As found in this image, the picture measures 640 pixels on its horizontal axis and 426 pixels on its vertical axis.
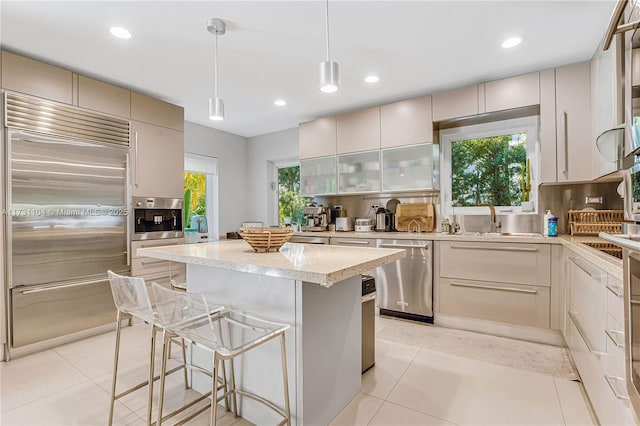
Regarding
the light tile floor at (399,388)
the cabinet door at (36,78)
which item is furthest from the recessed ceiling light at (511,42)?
the cabinet door at (36,78)

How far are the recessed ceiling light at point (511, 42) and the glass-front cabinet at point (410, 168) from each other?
1.12m

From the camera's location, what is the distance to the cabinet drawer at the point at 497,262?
267 cm

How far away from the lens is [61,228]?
8.78ft

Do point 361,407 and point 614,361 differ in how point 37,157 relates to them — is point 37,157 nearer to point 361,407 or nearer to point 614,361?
point 361,407

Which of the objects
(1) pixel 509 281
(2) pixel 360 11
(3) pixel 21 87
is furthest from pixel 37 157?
(1) pixel 509 281

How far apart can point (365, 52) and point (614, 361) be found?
2463 millimetres

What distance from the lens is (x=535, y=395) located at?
1.93m

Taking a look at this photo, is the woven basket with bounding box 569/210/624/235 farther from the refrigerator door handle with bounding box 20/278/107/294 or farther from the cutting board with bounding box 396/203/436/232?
the refrigerator door handle with bounding box 20/278/107/294

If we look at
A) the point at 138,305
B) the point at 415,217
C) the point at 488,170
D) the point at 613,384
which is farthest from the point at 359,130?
the point at 613,384

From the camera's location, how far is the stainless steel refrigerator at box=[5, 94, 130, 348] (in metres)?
2.46

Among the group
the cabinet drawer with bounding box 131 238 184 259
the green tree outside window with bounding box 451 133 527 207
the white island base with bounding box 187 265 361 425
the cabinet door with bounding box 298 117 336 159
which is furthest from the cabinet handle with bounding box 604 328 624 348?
the cabinet drawer with bounding box 131 238 184 259

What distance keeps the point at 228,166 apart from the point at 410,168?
282 centimetres

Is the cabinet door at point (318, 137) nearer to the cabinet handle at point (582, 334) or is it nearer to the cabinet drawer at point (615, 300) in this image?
the cabinet handle at point (582, 334)

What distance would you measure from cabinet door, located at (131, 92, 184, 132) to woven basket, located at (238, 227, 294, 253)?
7.43ft
